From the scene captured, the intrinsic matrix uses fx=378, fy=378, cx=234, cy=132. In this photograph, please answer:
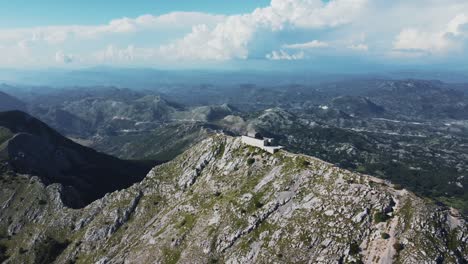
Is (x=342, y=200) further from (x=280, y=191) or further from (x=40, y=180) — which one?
(x=40, y=180)

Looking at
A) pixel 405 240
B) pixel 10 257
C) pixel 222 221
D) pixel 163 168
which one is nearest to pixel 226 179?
pixel 222 221

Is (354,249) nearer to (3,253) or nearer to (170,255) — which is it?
(170,255)

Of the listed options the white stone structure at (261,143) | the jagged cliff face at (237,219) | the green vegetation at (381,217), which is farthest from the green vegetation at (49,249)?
the green vegetation at (381,217)

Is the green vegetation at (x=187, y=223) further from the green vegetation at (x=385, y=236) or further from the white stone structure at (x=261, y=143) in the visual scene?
the green vegetation at (x=385, y=236)

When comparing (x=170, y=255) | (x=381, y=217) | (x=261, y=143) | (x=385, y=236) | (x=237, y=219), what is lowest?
(x=170, y=255)

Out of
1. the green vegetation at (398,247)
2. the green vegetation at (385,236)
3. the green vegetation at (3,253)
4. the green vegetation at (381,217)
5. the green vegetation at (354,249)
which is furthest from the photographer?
the green vegetation at (3,253)

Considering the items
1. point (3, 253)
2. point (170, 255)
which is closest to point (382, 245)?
point (170, 255)
